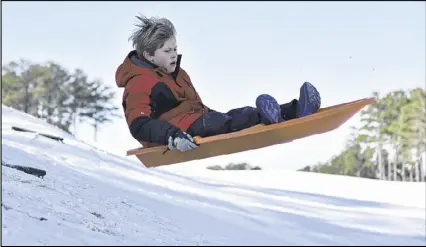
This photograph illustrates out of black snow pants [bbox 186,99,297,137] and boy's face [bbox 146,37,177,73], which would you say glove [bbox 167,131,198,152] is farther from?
boy's face [bbox 146,37,177,73]

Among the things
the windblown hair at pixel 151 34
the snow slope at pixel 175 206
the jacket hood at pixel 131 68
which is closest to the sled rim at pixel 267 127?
the jacket hood at pixel 131 68

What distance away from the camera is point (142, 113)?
12.0ft

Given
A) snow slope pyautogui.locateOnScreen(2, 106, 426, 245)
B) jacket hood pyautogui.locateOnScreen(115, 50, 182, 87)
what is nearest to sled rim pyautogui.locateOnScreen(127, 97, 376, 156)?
jacket hood pyautogui.locateOnScreen(115, 50, 182, 87)

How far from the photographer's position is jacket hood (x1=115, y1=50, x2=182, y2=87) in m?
3.67

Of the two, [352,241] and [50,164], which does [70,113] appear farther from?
[352,241]

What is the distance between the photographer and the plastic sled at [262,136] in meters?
3.85

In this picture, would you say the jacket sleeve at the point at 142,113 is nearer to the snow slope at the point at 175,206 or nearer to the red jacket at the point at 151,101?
the red jacket at the point at 151,101

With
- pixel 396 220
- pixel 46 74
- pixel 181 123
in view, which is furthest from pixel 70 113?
pixel 181 123

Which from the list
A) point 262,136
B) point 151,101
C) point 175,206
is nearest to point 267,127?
point 262,136

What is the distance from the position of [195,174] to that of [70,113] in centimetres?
1979

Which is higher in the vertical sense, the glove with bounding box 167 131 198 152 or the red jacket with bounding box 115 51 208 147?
the red jacket with bounding box 115 51 208 147

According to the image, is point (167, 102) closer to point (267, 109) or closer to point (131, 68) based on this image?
point (131, 68)

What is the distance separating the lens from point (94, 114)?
123 feet

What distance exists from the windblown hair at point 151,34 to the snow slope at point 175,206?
3.25 meters
